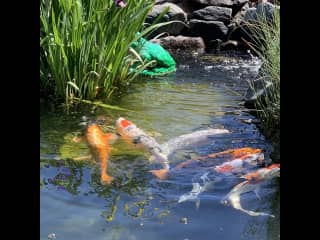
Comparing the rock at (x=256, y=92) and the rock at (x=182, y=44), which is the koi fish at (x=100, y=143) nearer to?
the rock at (x=256, y=92)

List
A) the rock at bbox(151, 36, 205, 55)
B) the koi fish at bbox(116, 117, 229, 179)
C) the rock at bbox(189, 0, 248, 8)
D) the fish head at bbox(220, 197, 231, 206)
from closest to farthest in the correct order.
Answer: the fish head at bbox(220, 197, 231, 206) < the koi fish at bbox(116, 117, 229, 179) < the rock at bbox(151, 36, 205, 55) < the rock at bbox(189, 0, 248, 8)

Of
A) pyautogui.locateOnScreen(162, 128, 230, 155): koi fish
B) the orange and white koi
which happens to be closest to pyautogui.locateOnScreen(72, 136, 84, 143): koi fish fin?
pyautogui.locateOnScreen(162, 128, 230, 155): koi fish

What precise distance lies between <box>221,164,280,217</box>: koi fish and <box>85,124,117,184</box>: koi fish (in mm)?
931

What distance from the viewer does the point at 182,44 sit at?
10711 mm

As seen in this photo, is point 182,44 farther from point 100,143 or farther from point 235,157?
point 235,157

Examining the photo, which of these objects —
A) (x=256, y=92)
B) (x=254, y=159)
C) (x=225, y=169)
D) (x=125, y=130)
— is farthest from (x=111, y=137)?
(x=256, y=92)

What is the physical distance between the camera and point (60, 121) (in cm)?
516

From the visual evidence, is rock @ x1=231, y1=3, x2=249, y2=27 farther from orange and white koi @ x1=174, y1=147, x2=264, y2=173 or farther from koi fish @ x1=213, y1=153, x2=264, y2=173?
koi fish @ x1=213, y1=153, x2=264, y2=173

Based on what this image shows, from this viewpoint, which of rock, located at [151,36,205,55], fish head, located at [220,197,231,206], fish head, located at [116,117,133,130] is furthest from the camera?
rock, located at [151,36,205,55]

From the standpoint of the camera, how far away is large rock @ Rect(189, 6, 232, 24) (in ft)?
37.2

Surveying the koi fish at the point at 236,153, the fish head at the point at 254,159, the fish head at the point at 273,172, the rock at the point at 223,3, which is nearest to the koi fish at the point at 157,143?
the koi fish at the point at 236,153
